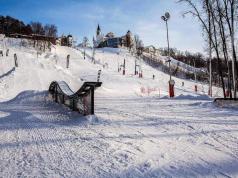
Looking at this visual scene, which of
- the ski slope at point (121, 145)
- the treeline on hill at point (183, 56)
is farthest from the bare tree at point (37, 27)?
the ski slope at point (121, 145)

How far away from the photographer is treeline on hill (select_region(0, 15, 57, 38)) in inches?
4055

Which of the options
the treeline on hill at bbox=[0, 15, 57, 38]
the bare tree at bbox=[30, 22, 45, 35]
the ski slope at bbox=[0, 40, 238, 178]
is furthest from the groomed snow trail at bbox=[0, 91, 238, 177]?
the bare tree at bbox=[30, 22, 45, 35]

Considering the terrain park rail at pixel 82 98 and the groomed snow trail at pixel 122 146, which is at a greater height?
the terrain park rail at pixel 82 98

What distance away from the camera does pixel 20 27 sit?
107 metres

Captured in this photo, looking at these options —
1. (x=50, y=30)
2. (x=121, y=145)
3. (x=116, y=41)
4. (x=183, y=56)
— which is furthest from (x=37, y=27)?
(x=121, y=145)

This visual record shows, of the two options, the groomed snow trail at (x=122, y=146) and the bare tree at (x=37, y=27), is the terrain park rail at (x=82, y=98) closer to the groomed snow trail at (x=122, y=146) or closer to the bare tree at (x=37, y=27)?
the groomed snow trail at (x=122, y=146)

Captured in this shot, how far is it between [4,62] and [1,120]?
106 feet

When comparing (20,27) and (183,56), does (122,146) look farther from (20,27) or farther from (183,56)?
(183,56)

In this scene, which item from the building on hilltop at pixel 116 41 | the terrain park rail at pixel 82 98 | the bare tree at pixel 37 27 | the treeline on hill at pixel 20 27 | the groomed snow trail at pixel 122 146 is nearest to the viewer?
the groomed snow trail at pixel 122 146

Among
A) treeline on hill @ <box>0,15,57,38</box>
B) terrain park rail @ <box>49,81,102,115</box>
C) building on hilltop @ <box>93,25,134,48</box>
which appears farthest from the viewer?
building on hilltop @ <box>93,25,134,48</box>

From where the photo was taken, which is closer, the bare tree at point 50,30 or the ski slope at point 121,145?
the ski slope at point 121,145

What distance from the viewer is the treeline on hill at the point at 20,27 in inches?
4055

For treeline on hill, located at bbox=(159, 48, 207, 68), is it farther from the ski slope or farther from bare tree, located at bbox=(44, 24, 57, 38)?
the ski slope

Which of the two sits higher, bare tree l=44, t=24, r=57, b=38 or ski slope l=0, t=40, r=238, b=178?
bare tree l=44, t=24, r=57, b=38
